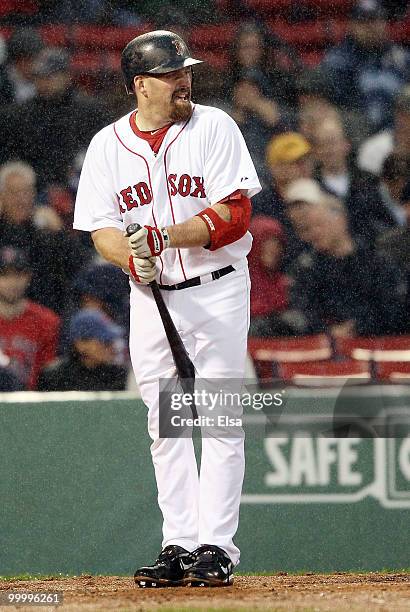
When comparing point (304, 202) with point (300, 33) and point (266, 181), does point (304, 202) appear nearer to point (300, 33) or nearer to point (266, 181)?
point (266, 181)

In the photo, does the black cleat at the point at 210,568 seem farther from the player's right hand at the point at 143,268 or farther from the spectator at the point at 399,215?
the spectator at the point at 399,215

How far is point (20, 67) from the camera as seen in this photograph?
4.88m

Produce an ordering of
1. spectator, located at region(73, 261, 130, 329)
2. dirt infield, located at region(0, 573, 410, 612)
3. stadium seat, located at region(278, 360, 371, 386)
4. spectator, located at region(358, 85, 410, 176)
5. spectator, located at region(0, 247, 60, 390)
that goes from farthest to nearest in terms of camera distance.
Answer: spectator, located at region(358, 85, 410, 176)
spectator, located at region(73, 261, 130, 329)
spectator, located at region(0, 247, 60, 390)
stadium seat, located at region(278, 360, 371, 386)
dirt infield, located at region(0, 573, 410, 612)

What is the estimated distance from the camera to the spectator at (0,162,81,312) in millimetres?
4754

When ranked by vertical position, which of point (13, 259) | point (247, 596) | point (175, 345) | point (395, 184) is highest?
point (395, 184)

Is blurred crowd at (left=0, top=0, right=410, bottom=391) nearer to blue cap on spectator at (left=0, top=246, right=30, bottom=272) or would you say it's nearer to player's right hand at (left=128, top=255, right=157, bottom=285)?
blue cap on spectator at (left=0, top=246, right=30, bottom=272)

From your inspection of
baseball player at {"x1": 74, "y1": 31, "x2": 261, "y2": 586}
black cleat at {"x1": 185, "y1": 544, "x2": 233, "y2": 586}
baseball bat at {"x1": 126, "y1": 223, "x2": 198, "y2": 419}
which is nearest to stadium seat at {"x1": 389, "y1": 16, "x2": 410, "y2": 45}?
baseball player at {"x1": 74, "y1": 31, "x2": 261, "y2": 586}

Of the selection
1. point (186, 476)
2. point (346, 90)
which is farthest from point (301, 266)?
point (186, 476)

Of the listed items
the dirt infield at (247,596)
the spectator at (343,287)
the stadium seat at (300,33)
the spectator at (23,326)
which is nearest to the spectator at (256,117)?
the stadium seat at (300,33)

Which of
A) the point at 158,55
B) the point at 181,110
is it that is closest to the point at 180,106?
the point at 181,110

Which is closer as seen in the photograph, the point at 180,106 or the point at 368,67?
the point at 180,106

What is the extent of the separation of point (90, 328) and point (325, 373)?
0.94m

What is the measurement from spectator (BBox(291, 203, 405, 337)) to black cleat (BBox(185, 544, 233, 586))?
146cm

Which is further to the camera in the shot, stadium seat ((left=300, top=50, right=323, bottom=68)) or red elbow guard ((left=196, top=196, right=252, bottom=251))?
stadium seat ((left=300, top=50, right=323, bottom=68))
